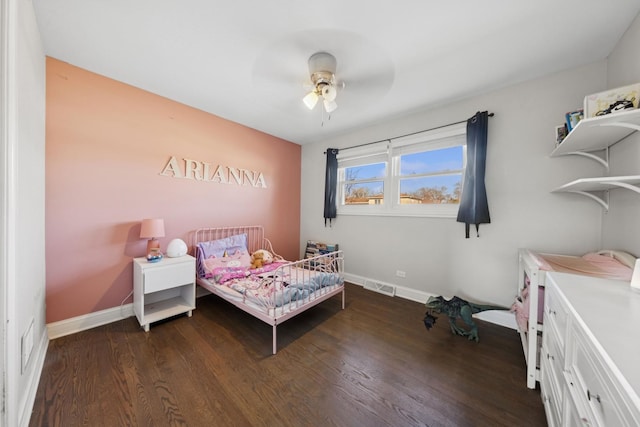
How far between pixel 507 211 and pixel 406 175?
124 centimetres

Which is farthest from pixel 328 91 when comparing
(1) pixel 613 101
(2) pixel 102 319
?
(2) pixel 102 319

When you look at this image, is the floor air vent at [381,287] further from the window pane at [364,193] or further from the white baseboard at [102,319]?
the window pane at [364,193]

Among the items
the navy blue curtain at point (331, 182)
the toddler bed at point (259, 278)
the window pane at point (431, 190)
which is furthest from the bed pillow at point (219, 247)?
the window pane at point (431, 190)

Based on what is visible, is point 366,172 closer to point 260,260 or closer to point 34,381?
point 260,260

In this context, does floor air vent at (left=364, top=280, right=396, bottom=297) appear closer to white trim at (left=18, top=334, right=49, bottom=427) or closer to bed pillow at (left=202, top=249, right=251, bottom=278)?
bed pillow at (left=202, top=249, right=251, bottom=278)

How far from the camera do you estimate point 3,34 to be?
1017mm

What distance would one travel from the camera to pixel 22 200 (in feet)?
4.54

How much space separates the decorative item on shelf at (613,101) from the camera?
1263 millimetres

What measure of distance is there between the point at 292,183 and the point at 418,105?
98.3 inches

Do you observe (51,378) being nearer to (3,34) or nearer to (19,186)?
(19,186)

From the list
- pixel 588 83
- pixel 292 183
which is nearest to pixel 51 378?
pixel 292 183

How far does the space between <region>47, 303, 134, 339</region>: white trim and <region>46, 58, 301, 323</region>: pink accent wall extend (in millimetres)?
57

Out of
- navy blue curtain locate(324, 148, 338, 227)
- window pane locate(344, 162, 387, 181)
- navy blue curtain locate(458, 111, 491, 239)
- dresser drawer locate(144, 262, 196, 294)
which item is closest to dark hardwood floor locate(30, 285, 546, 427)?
dresser drawer locate(144, 262, 196, 294)

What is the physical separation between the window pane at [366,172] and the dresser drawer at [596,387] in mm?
2791
